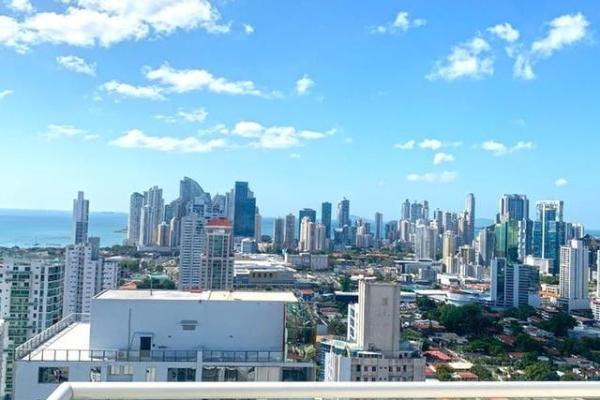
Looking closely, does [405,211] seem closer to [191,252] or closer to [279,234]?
[279,234]

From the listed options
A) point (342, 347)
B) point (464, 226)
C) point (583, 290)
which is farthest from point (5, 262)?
point (464, 226)

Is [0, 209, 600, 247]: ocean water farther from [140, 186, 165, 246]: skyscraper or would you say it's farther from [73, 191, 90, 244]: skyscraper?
[140, 186, 165, 246]: skyscraper

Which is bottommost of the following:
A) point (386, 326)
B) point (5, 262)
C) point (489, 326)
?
point (489, 326)

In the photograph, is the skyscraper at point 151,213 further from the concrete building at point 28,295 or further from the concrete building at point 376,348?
the concrete building at point 376,348

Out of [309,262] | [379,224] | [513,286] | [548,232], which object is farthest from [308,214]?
[513,286]

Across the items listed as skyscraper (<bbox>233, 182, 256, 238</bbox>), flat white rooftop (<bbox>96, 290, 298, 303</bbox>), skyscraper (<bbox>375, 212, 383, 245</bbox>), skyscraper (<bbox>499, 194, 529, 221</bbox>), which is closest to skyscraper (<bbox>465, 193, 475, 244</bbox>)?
skyscraper (<bbox>499, 194, 529, 221</bbox>)

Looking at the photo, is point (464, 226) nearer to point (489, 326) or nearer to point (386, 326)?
point (489, 326)

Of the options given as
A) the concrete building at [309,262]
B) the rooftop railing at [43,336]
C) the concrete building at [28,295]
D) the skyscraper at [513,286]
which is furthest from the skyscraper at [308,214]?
the rooftop railing at [43,336]
